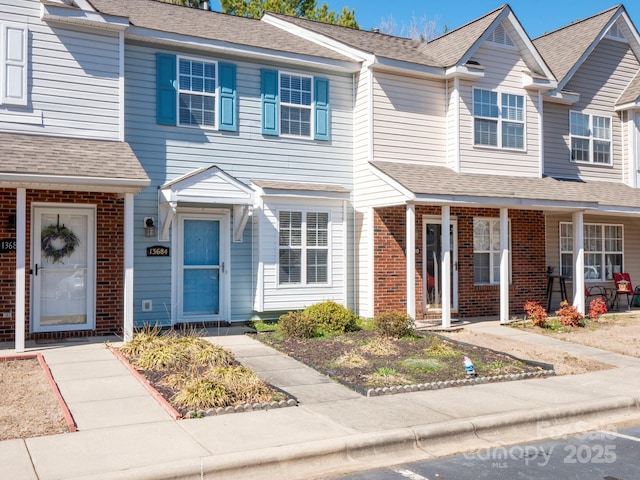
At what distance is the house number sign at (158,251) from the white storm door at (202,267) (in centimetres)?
38

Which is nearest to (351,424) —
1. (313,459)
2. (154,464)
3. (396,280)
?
(313,459)

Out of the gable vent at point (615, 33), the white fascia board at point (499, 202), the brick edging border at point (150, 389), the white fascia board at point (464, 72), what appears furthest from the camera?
the gable vent at point (615, 33)

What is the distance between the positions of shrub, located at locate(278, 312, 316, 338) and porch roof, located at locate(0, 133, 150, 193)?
3725 mm

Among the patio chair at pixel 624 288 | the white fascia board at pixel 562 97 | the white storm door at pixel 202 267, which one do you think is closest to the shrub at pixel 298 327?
the white storm door at pixel 202 267

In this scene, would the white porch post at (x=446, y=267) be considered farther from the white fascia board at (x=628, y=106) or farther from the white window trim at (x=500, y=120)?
the white fascia board at (x=628, y=106)

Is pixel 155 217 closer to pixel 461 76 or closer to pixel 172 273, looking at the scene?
pixel 172 273

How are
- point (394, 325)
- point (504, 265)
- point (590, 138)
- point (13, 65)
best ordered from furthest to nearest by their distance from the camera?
point (590, 138)
point (504, 265)
point (394, 325)
point (13, 65)

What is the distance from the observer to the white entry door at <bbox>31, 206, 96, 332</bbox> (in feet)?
38.6

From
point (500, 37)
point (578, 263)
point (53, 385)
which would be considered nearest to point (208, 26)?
point (500, 37)

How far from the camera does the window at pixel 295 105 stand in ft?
47.5

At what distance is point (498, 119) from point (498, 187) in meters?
2.12

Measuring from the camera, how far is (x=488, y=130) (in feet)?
52.0

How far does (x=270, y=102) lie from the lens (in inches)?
560

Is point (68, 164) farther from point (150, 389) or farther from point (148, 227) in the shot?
point (150, 389)
